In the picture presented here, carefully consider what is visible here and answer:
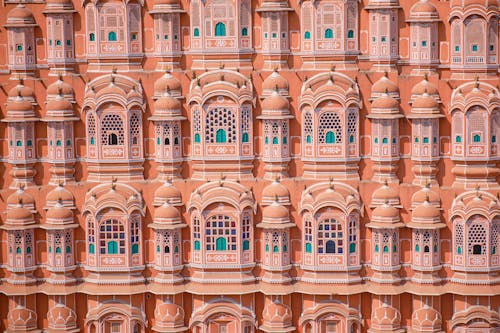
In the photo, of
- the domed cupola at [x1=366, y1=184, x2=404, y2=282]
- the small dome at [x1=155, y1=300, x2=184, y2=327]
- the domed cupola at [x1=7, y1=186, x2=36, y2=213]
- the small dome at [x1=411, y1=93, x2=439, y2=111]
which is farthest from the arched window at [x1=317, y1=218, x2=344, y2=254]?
the domed cupola at [x1=7, y1=186, x2=36, y2=213]

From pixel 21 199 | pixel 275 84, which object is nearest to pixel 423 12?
pixel 275 84

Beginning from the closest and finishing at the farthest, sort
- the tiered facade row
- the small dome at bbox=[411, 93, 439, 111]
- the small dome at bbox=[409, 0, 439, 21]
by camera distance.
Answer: the small dome at bbox=[411, 93, 439, 111], the small dome at bbox=[409, 0, 439, 21], the tiered facade row

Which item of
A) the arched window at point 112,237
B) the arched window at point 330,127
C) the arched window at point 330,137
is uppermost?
the arched window at point 330,127

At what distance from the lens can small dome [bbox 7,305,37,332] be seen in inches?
1724

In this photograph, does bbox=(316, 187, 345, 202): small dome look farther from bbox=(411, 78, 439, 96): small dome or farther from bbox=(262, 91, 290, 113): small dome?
bbox=(411, 78, 439, 96): small dome

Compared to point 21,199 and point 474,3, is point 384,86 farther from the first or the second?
point 21,199

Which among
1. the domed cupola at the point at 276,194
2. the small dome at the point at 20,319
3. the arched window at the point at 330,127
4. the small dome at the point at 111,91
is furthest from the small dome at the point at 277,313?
the small dome at the point at 111,91

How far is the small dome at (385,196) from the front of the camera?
42594mm

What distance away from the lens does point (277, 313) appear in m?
43.0

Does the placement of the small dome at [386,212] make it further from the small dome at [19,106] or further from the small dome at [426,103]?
the small dome at [19,106]

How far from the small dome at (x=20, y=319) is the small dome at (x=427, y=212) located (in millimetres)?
15050

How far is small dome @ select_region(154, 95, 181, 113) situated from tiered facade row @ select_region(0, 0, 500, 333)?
0.09 m

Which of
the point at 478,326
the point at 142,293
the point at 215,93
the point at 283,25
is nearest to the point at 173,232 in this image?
the point at 142,293

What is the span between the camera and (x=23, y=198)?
43.6 m
